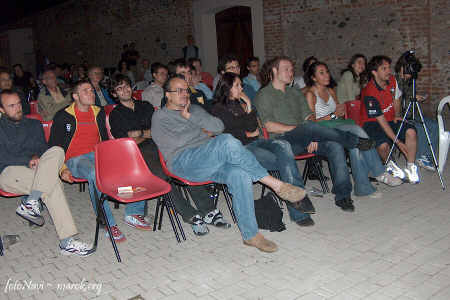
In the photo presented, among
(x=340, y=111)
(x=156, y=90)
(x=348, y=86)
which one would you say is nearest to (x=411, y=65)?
(x=340, y=111)

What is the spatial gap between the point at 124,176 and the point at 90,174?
31cm

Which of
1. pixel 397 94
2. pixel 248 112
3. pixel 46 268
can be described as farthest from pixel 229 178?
pixel 397 94

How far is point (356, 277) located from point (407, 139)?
2480mm

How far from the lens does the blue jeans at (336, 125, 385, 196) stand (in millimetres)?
4660

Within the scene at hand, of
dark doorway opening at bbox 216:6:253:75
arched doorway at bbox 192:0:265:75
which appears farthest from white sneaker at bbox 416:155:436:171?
arched doorway at bbox 192:0:265:75

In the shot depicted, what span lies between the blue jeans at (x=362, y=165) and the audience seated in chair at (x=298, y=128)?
0.12 meters

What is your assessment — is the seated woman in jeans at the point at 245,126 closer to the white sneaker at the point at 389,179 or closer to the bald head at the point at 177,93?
the bald head at the point at 177,93

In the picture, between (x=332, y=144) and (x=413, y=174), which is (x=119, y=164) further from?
(x=413, y=174)

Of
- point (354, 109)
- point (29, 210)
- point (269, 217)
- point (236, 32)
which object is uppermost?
point (236, 32)

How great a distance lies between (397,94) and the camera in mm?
5590

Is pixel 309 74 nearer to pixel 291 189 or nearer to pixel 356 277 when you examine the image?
pixel 291 189

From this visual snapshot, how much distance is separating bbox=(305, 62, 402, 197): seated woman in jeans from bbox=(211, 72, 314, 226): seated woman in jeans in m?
0.77

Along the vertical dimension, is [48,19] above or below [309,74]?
above

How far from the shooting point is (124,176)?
413cm
